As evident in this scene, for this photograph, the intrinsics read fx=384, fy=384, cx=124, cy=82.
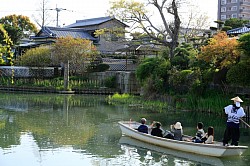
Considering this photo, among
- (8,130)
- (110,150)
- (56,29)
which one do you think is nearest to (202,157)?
(110,150)

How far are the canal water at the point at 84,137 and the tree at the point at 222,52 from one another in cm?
328

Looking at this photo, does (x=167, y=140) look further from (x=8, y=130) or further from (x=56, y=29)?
(x=56, y=29)

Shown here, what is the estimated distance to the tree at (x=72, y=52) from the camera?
118 ft

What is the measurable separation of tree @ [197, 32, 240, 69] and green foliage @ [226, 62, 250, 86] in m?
0.70

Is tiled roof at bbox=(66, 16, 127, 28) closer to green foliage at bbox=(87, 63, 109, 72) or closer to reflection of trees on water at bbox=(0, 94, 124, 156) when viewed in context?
green foliage at bbox=(87, 63, 109, 72)

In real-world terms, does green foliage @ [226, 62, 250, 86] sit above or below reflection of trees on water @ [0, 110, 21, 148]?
above

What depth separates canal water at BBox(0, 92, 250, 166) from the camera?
11453 millimetres

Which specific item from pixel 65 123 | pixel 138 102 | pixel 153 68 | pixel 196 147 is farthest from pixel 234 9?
pixel 196 147

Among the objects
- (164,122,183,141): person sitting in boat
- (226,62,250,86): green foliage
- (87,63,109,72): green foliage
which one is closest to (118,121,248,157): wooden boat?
(164,122,183,141): person sitting in boat

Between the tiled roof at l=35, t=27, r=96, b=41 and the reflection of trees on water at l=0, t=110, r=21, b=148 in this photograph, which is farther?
the tiled roof at l=35, t=27, r=96, b=41

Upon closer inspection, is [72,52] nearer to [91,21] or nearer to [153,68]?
[153,68]

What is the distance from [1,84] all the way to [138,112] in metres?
18.7

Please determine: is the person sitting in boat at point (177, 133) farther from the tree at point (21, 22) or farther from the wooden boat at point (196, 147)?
the tree at point (21, 22)

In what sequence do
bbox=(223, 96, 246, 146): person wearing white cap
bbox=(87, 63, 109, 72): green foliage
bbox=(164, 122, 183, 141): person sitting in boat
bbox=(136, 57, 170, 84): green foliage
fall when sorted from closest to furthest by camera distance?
bbox=(223, 96, 246, 146): person wearing white cap
bbox=(164, 122, 183, 141): person sitting in boat
bbox=(136, 57, 170, 84): green foliage
bbox=(87, 63, 109, 72): green foliage
